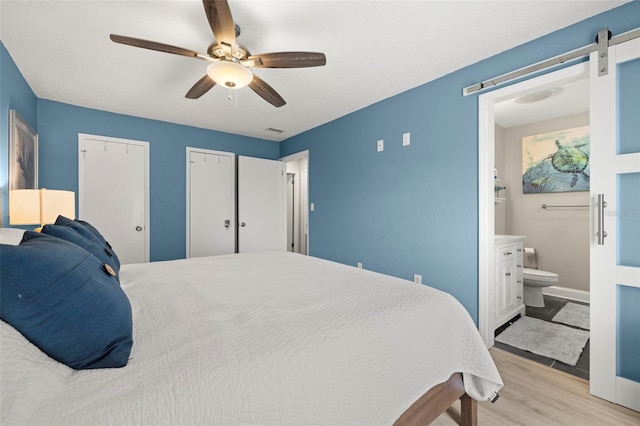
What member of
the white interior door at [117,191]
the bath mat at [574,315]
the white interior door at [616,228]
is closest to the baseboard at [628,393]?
the white interior door at [616,228]

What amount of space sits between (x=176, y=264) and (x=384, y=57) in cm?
243

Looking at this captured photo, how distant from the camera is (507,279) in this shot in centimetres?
279

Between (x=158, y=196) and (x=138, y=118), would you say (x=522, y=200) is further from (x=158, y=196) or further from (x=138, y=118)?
(x=138, y=118)

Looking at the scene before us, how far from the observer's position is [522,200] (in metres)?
4.12

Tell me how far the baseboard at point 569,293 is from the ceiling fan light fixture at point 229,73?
15.2ft

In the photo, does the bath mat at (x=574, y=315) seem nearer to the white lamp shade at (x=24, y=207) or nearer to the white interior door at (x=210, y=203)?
the white interior door at (x=210, y=203)

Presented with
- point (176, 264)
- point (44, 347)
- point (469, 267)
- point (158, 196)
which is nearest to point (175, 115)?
point (158, 196)

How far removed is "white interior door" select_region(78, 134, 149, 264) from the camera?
342 centimetres

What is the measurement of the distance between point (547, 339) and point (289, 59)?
3204 millimetres

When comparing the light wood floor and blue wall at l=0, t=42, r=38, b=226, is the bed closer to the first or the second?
the light wood floor

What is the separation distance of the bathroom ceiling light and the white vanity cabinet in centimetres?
164

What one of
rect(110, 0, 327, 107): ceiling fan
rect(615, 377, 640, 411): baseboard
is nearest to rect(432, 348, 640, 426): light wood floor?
rect(615, 377, 640, 411): baseboard

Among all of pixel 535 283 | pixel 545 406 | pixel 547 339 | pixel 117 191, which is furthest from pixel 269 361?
pixel 117 191

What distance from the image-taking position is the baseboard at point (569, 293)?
3500 millimetres
